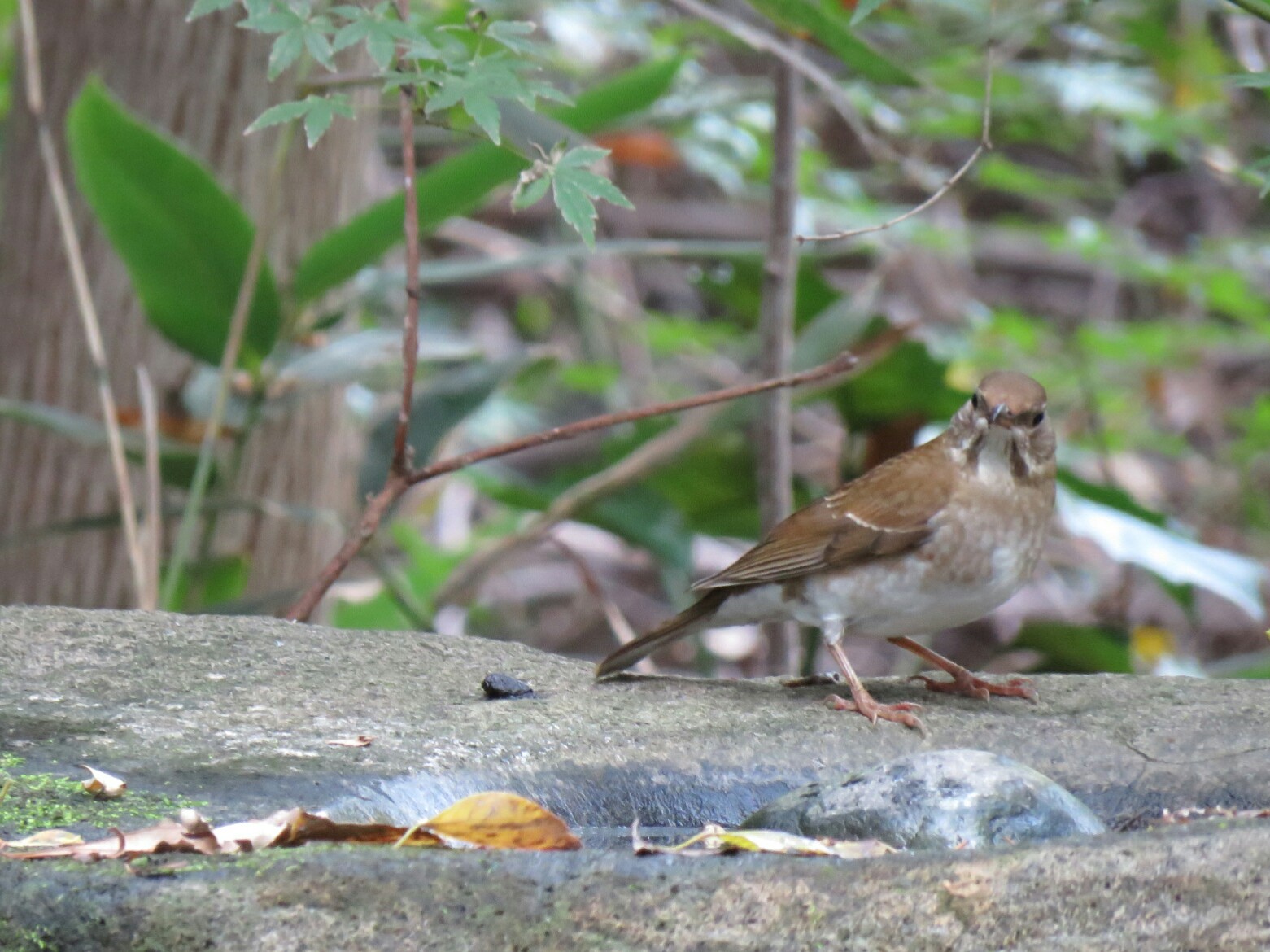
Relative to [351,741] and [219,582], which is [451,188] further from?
[351,741]

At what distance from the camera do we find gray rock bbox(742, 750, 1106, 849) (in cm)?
218

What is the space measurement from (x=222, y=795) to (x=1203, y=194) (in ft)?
34.9

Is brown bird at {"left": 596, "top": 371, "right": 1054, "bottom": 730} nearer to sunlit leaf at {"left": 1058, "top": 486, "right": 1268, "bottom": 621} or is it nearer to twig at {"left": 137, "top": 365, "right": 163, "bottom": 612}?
sunlit leaf at {"left": 1058, "top": 486, "right": 1268, "bottom": 621}

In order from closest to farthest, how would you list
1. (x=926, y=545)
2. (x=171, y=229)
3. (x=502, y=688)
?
(x=502, y=688), (x=926, y=545), (x=171, y=229)

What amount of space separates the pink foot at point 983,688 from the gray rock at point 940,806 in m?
1.06

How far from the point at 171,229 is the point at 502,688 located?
1.77m

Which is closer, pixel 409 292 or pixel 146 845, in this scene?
pixel 146 845

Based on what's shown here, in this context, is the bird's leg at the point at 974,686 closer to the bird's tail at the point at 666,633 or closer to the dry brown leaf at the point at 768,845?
the bird's tail at the point at 666,633

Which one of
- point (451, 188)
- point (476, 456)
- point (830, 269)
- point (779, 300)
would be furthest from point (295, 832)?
point (830, 269)

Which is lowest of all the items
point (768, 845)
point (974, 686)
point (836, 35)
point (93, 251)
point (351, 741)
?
point (974, 686)

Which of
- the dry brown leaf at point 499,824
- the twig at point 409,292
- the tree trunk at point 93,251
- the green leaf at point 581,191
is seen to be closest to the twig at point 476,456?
the twig at point 409,292

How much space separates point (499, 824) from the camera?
1958 mm

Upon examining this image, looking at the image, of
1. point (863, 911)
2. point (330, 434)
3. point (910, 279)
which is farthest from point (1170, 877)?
point (910, 279)

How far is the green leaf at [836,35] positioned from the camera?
11.8 feet
